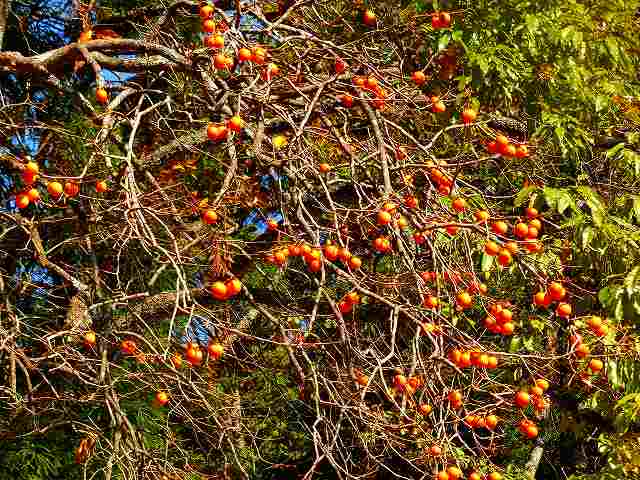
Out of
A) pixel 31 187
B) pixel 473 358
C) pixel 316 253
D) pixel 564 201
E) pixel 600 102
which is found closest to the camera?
pixel 473 358

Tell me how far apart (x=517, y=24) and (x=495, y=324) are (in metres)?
1.77

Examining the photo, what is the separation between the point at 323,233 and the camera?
316cm

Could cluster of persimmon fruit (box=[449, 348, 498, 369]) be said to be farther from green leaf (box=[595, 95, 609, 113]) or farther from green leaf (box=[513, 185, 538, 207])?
green leaf (box=[595, 95, 609, 113])

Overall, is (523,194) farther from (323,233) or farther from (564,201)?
(323,233)

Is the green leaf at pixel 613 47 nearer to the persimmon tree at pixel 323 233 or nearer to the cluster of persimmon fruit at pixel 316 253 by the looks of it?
the persimmon tree at pixel 323 233

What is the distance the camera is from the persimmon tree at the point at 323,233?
246 centimetres

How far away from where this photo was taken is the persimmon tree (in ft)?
8.09

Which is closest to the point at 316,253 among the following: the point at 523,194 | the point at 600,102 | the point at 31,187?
the point at 31,187

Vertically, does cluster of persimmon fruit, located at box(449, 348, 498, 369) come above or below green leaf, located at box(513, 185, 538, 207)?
above

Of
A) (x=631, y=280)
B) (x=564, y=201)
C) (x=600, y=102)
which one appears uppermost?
(x=600, y=102)

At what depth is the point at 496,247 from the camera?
2.38 m

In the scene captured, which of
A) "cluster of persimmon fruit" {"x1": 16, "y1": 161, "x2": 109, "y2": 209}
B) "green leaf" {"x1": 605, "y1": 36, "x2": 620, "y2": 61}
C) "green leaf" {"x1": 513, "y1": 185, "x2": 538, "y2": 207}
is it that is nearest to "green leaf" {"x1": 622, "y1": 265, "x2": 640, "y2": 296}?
"green leaf" {"x1": 513, "y1": 185, "x2": 538, "y2": 207}

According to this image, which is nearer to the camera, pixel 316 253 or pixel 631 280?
pixel 316 253

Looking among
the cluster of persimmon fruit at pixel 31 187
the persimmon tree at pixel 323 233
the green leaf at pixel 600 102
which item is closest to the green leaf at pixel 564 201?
the persimmon tree at pixel 323 233
